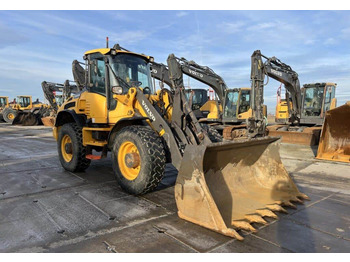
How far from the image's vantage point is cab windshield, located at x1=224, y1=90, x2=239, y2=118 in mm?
14750

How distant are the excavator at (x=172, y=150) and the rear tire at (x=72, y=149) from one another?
0.02 metres

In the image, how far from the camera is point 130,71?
532 centimetres

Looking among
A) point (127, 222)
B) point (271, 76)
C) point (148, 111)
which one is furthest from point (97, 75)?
point (271, 76)

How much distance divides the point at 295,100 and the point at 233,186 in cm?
1050

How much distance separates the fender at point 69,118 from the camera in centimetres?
584

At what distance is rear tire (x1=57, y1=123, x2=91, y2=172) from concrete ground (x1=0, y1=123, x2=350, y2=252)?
39cm

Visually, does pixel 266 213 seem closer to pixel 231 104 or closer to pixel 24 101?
pixel 231 104


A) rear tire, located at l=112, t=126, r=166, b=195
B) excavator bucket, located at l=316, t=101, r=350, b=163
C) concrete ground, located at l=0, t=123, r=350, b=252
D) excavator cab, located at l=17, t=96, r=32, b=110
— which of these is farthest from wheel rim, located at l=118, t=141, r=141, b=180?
excavator cab, located at l=17, t=96, r=32, b=110

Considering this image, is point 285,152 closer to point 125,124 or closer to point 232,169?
point 232,169

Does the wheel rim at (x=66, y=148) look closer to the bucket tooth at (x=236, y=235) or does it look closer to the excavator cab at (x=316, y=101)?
the bucket tooth at (x=236, y=235)

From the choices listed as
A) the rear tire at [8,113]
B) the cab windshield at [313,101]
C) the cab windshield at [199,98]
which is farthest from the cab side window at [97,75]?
the rear tire at [8,113]

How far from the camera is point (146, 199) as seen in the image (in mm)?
4277

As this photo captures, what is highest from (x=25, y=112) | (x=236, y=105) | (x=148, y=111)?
(x=236, y=105)

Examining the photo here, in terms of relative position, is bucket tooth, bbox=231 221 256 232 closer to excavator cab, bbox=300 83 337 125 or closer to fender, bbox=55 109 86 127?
fender, bbox=55 109 86 127
